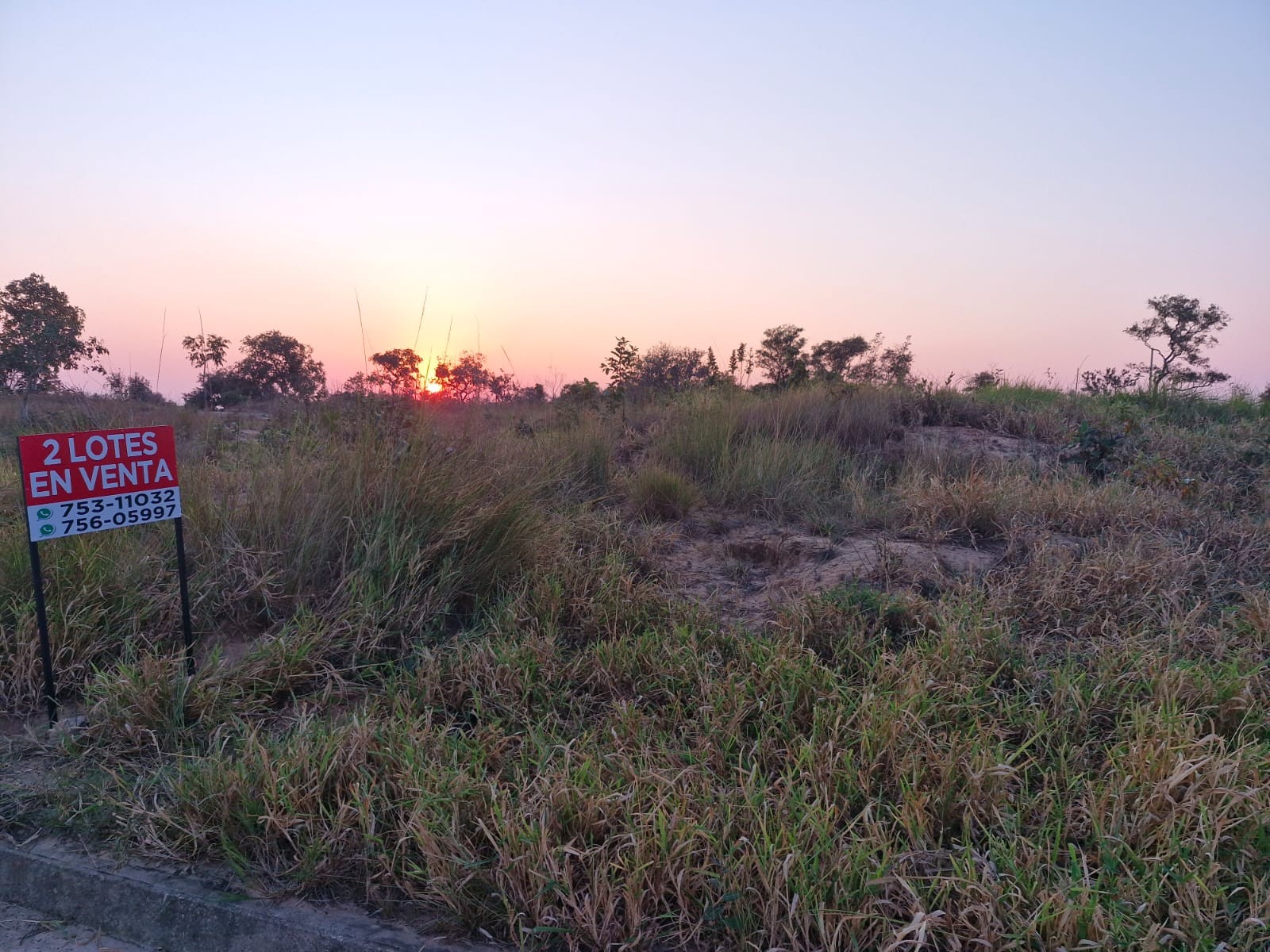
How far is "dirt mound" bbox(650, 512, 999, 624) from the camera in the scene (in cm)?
481

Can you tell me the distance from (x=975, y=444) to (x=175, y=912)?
9.09 meters

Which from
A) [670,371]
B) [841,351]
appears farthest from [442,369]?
[841,351]

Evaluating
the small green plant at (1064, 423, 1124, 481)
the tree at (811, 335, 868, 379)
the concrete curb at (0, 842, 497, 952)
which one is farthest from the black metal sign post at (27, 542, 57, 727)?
the tree at (811, 335, 868, 379)

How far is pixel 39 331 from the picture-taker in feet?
54.3

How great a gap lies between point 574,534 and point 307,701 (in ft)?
7.59

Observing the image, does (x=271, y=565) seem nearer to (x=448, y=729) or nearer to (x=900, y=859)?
(x=448, y=729)

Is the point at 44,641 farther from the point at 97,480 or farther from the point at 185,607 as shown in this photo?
the point at 97,480

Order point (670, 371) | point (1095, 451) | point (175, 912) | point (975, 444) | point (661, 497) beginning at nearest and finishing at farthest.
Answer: point (175, 912) → point (661, 497) → point (1095, 451) → point (975, 444) → point (670, 371)

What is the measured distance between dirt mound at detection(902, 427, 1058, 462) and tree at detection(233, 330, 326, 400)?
20.6 feet

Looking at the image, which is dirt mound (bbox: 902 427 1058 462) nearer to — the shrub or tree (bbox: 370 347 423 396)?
the shrub

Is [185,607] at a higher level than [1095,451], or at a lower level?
lower

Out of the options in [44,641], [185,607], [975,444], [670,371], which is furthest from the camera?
[670,371]

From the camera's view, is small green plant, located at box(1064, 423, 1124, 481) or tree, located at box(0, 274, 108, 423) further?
tree, located at box(0, 274, 108, 423)

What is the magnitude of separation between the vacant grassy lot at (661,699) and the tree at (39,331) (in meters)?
12.3
